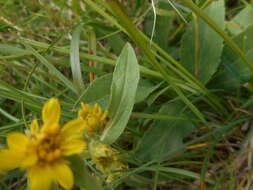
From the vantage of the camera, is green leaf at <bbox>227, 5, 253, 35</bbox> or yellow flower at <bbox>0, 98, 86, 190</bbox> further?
green leaf at <bbox>227, 5, 253, 35</bbox>

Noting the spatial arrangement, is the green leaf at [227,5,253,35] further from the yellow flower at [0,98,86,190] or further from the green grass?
the yellow flower at [0,98,86,190]

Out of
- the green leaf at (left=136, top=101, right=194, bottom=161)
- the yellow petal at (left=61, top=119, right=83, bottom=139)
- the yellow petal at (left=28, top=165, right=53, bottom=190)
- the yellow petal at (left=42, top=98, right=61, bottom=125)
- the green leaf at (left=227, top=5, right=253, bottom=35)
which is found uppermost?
the green leaf at (left=227, top=5, right=253, bottom=35)

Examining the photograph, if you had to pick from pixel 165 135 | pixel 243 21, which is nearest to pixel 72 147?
pixel 165 135

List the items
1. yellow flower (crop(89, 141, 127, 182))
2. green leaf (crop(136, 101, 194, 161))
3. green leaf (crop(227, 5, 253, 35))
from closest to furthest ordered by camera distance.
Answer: yellow flower (crop(89, 141, 127, 182)) → green leaf (crop(136, 101, 194, 161)) → green leaf (crop(227, 5, 253, 35))

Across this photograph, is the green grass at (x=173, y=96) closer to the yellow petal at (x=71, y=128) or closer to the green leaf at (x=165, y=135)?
the green leaf at (x=165, y=135)

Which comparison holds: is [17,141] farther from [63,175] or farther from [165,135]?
[165,135]

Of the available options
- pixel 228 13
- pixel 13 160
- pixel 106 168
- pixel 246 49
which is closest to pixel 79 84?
pixel 106 168

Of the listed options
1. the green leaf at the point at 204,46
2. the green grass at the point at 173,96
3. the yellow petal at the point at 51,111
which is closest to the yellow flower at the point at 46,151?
the yellow petal at the point at 51,111

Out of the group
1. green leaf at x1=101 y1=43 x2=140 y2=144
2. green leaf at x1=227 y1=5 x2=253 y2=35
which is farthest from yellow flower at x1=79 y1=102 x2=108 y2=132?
green leaf at x1=227 y1=5 x2=253 y2=35

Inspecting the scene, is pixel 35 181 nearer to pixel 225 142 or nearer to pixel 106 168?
pixel 106 168
